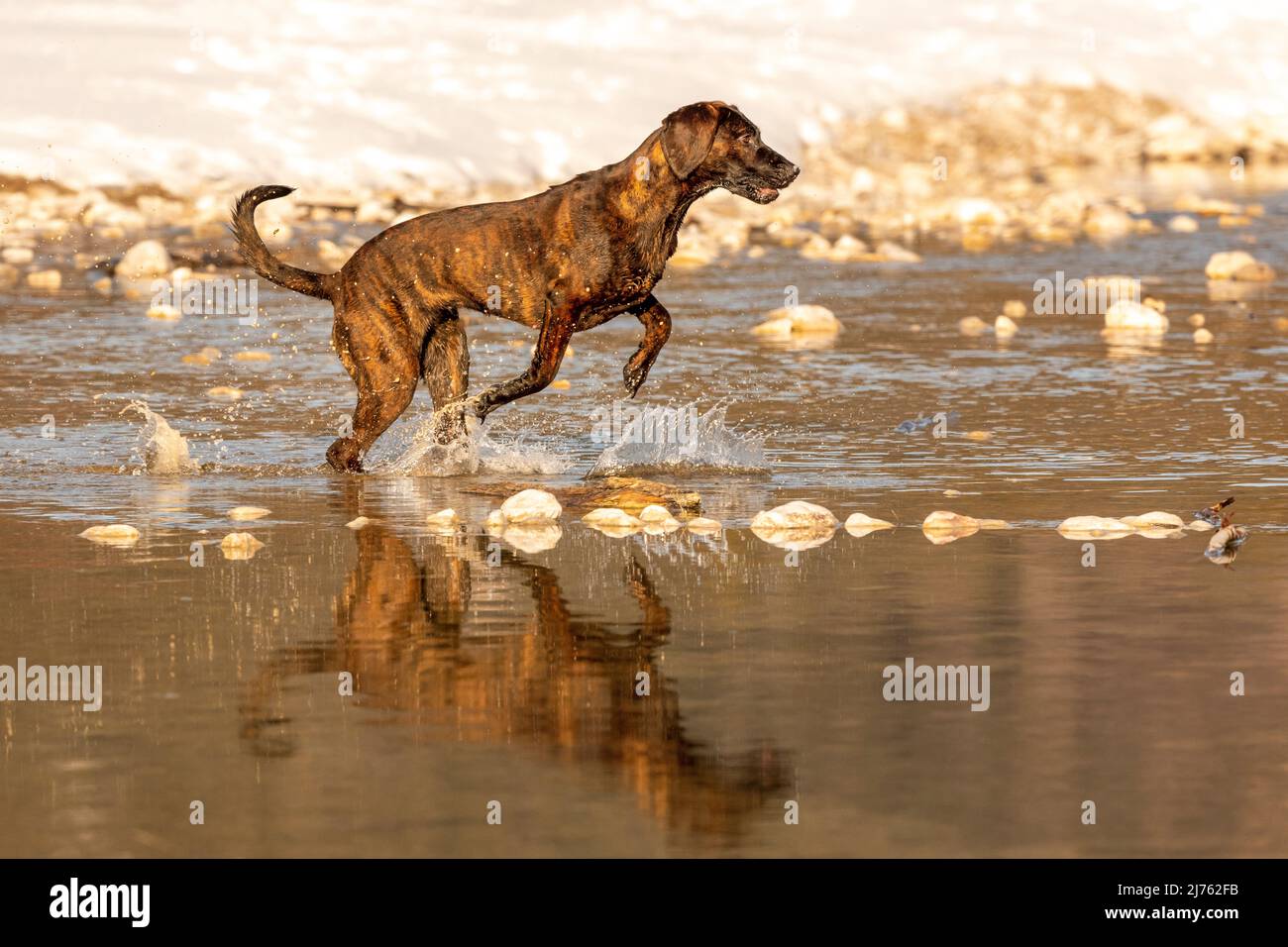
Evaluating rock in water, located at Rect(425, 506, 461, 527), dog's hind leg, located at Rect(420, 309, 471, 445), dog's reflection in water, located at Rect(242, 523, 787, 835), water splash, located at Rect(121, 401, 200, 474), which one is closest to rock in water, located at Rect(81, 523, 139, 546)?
dog's reflection in water, located at Rect(242, 523, 787, 835)

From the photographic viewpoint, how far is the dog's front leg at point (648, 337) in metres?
11.7

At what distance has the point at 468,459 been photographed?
11531mm

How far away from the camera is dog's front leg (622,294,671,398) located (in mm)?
11656

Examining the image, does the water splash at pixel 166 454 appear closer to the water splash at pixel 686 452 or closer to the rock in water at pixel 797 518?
the water splash at pixel 686 452

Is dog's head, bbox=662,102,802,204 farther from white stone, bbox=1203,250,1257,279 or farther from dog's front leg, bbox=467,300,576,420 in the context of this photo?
white stone, bbox=1203,250,1257,279

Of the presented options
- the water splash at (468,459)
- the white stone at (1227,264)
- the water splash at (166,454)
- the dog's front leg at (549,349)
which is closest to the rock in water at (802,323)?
the white stone at (1227,264)

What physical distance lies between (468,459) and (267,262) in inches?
54.0

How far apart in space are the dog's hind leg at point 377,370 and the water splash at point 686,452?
100 centimetres

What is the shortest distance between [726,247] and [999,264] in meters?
3.07

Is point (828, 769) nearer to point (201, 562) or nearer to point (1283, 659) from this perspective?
point (1283, 659)

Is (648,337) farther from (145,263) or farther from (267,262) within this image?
(145,263)

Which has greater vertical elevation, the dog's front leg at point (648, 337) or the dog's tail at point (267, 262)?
the dog's tail at point (267, 262)
